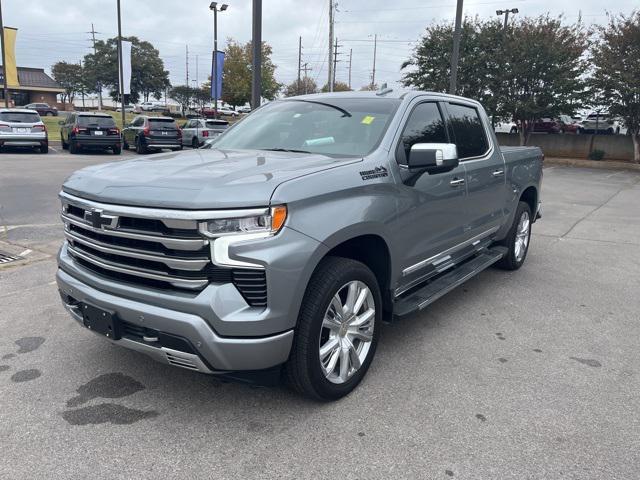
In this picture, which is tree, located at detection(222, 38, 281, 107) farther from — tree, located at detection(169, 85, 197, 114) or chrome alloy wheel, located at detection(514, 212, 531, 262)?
chrome alloy wheel, located at detection(514, 212, 531, 262)

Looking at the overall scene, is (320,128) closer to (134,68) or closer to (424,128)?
(424,128)

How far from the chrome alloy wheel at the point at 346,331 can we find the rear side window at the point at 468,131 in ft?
6.34

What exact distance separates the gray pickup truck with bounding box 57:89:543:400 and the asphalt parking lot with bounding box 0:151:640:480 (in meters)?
0.35

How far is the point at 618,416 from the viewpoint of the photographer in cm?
312

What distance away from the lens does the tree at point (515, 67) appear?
23.2 meters

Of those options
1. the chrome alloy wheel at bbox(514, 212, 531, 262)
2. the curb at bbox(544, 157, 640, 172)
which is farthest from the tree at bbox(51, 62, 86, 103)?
the chrome alloy wheel at bbox(514, 212, 531, 262)

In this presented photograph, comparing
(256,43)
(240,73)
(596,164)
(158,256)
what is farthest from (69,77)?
(158,256)

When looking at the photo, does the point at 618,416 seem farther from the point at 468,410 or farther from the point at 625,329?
the point at 625,329

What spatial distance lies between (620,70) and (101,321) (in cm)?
2385

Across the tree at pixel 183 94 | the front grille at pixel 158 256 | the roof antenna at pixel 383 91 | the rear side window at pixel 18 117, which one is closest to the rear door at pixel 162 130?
the rear side window at pixel 18 117

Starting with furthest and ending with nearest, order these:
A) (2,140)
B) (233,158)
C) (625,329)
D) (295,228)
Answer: (2,140) → (625,329) → (233,158) → (295,228)

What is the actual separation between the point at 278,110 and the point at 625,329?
11.4ft

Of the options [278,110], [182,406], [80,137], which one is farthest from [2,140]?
[182,406]

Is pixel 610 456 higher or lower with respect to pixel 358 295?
lower
